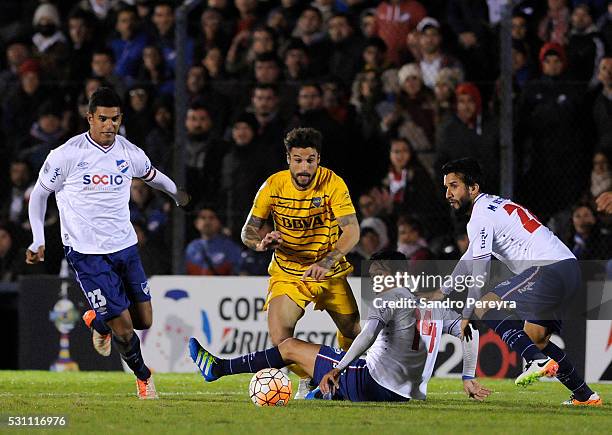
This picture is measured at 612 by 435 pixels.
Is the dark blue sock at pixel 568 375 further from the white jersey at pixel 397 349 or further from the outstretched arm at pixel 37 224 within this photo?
the outstretched arm at pixel 37 224

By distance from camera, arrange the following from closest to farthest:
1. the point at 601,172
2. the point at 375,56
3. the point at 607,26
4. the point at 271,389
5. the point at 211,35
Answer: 1. the point at 271,389
2. the point at 601,172
3. the point at 607,26
4. the point at 375,56
5. the point at 211,35

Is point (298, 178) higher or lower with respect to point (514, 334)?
higher

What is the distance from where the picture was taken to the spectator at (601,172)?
13.1 m

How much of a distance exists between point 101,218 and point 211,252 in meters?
4.05

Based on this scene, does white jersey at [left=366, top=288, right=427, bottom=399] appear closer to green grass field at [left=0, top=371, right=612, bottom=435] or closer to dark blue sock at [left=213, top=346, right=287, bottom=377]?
green grass field at [left=0, top=371, right=612, bottom=435]

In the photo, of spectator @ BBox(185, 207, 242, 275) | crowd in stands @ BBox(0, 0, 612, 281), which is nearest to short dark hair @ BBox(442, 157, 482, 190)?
crowd in stands @ BBox(0, 0, 612, 281)

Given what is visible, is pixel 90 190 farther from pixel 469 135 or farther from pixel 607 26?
pixel 607 26

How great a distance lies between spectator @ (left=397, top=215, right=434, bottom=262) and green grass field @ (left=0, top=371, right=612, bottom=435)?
6.30 ft

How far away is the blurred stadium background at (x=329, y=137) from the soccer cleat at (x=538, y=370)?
11.6ft

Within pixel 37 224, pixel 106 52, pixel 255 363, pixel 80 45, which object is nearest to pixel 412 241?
pixel 255 363

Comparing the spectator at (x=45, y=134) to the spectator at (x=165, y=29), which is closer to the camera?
the spectator at (x=45, y=134)

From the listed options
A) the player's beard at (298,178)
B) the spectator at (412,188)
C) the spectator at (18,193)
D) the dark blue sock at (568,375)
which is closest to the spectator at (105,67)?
the spectator at (18,193)

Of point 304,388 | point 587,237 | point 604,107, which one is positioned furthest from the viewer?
point 604,107

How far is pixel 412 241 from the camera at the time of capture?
13180mm
